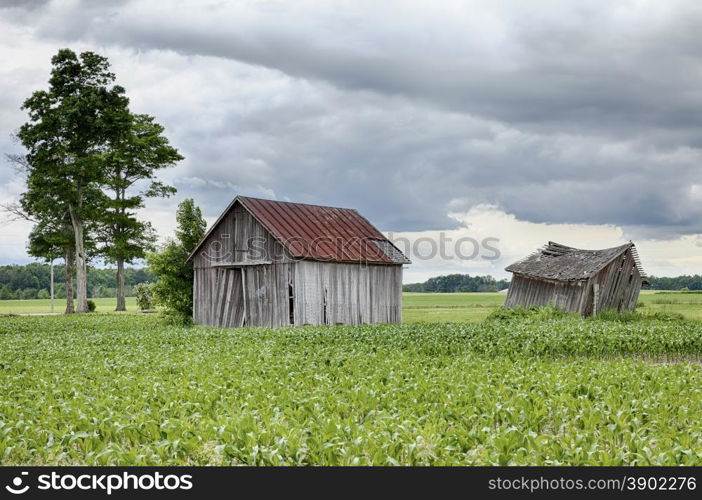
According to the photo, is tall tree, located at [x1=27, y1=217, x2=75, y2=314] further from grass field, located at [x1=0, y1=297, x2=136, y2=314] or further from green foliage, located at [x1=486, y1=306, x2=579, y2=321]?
green foliage, located at [x1=486, y1=306, x2=579, y2=321]

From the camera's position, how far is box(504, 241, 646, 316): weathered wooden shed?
3819 centimetres

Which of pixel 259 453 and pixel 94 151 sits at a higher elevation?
pixel 94 151

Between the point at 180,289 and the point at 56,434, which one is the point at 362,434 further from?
the point at 180,289

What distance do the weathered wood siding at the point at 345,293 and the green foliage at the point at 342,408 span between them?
10606mm

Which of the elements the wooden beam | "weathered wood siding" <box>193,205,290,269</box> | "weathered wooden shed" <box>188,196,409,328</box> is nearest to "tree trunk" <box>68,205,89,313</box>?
"weathered wooden shed" <box>188,196,409,328</box>

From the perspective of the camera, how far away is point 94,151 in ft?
159

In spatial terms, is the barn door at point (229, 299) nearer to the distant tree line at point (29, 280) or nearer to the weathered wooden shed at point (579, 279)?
the weathered wooden shed at point (579, 279)

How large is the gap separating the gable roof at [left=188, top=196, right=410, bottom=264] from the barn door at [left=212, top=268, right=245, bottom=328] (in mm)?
2289

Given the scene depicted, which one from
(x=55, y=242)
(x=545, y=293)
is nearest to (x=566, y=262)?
(x=545, y=293)

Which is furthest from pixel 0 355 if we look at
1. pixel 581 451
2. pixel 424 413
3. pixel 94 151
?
pixel 94 151

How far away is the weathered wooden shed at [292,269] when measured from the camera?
104ft

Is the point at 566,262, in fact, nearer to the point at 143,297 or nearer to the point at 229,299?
the point at 229,299

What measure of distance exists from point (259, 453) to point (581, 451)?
364cm

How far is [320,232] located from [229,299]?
5580 mm
